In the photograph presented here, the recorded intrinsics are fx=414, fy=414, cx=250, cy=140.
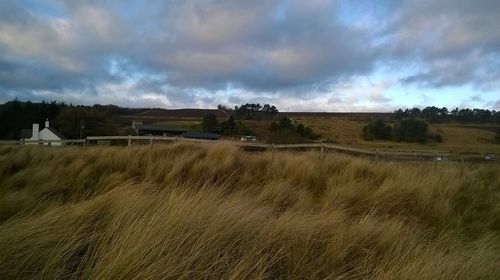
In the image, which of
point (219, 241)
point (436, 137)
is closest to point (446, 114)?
point (436, 137)

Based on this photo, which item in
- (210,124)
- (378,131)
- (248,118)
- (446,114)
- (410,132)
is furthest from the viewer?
(446,114)

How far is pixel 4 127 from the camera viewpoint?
230 feet

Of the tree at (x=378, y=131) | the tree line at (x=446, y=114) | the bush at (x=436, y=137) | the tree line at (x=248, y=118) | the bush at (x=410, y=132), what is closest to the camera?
the tree line at (x=248, y=118)

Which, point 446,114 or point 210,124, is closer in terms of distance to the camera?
point 210,124

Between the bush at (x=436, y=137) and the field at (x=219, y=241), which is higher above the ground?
the field at (x=219, y=241)

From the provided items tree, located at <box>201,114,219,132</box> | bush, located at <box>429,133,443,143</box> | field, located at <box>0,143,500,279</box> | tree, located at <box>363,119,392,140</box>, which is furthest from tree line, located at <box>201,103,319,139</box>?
field, located at <box>0,143,500,279</box>

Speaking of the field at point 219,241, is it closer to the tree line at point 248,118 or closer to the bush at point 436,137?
the tree line at point 248,118

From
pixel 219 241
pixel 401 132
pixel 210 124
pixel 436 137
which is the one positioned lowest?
pixel 436 137

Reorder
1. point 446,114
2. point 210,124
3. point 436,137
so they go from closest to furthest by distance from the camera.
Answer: point 210,124 < point 436,137 < point 446,114

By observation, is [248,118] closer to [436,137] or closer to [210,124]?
[210,124]

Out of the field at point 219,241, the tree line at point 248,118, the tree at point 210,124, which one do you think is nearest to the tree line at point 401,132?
the tree line at point 248,118

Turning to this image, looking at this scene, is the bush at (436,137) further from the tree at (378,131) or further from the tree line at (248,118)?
the tree line at (248,118)

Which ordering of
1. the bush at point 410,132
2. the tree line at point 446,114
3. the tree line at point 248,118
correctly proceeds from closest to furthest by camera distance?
the tree line at point 248,118 < the bush at point 410,132 < the tree line at point 446,114

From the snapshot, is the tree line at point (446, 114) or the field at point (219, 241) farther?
the tree line at point (446, 114)
